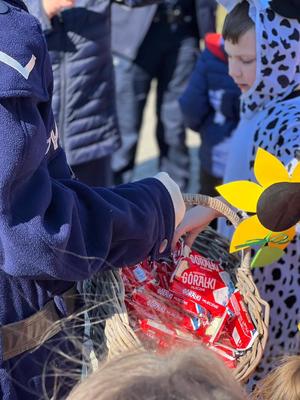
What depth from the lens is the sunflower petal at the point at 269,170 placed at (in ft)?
4.88

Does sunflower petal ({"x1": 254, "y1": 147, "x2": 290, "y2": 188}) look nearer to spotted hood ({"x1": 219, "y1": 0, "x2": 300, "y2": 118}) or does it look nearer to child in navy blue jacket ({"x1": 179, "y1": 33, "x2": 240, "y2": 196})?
spotted hood ({"x1": 219, "y1": 0, "x2": 300, "y2": 118})

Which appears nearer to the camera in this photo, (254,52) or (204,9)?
(254,52)

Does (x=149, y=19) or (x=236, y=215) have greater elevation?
(x=236, y=215)

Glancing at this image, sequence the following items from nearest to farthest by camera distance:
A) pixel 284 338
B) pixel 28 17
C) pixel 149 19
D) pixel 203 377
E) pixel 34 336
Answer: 1. pixel 203 377
2. pixel 28 17
3. pixel 34 336
4. pixel 284 338
5. pixel 149 19

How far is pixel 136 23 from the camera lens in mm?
3590

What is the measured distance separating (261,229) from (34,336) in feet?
1.61

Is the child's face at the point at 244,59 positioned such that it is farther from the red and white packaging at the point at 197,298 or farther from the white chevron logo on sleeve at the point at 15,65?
the white chevron logo on sleeve at the point at 15,65

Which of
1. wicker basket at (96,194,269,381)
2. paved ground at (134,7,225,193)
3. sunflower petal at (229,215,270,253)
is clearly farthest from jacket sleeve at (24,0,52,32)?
paved ground at (134,7,225,193)

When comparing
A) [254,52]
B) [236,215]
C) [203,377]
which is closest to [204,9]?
[254,52]

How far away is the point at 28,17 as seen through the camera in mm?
1210

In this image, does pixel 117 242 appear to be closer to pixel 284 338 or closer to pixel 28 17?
pixel 28 17

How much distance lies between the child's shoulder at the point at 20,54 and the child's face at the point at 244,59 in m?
0.98

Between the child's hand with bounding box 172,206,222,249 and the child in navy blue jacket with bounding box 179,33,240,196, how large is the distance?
1400 millimetres

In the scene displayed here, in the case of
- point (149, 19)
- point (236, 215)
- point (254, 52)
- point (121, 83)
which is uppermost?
point (254, 52)
